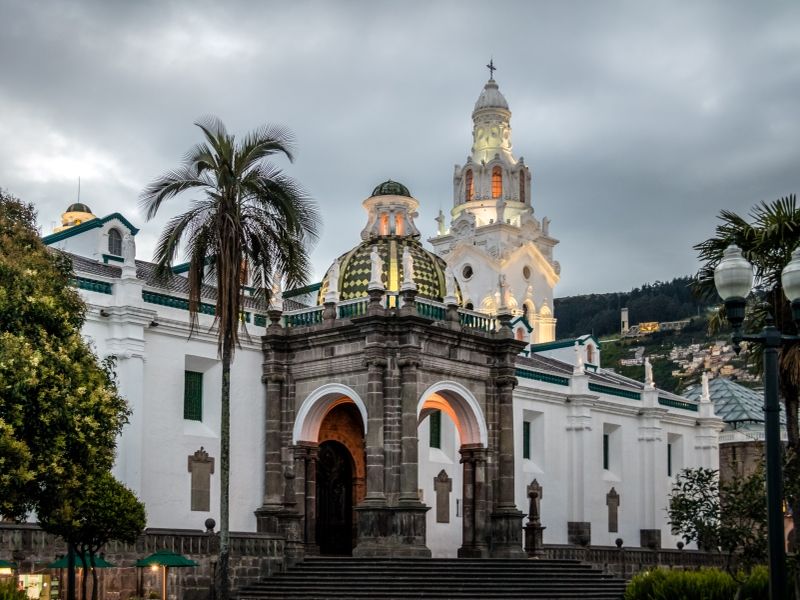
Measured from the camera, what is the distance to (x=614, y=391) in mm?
47875

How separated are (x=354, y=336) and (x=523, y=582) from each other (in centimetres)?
787

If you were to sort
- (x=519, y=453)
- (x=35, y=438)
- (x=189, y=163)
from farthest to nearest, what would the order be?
(x=519, y=453), (x=189, y=163), (x=35, y=438)

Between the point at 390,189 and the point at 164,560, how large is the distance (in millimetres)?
13949

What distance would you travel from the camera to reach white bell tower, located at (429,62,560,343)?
73125 mm

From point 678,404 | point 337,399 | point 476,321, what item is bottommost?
point 337,399

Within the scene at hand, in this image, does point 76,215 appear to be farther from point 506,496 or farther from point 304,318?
point 506,496

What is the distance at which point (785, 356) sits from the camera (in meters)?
20.0

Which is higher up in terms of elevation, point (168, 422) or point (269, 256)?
point (269, 256)

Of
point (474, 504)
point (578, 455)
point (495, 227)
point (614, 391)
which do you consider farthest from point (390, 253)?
point (495, 227)

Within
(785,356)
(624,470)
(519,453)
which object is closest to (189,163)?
(785,356)

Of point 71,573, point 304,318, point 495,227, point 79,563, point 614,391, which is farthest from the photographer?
point 495,227

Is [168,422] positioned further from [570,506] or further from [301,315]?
[570,506]

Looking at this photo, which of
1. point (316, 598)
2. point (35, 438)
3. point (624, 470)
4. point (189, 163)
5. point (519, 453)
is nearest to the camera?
point (35, 438)

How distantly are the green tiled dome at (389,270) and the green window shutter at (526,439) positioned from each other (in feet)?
36.2
